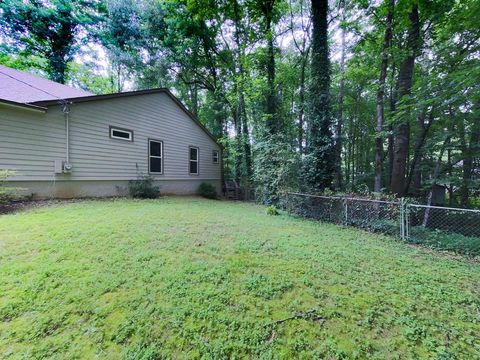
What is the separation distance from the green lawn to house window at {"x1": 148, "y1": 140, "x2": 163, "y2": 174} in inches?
237

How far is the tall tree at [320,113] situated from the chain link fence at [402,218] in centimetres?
88

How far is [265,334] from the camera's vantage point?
171 cm

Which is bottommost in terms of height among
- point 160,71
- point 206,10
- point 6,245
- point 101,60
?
point 6,245

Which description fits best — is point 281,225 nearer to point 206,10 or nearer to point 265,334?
point 265,334

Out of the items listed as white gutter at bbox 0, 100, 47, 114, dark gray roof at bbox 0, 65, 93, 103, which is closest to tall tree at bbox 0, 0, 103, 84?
dark gray roof at bbox 0, 65, 93, 103

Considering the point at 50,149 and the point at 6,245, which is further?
the point at 50,149

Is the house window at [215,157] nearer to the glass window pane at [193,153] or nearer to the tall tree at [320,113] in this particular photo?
the glass window pane at [193,153]

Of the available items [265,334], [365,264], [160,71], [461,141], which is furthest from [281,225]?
[160,71]

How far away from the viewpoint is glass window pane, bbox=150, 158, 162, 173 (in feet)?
31.7

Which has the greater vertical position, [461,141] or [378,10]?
[378,10]

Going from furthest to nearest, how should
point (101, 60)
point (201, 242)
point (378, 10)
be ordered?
point (101, 60), point (378, 10), point (201, 242)

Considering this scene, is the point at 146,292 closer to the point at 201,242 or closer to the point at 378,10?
the point at 201,242

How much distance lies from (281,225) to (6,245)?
490 centimetres

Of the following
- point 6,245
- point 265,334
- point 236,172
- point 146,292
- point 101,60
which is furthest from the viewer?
point 101,60
